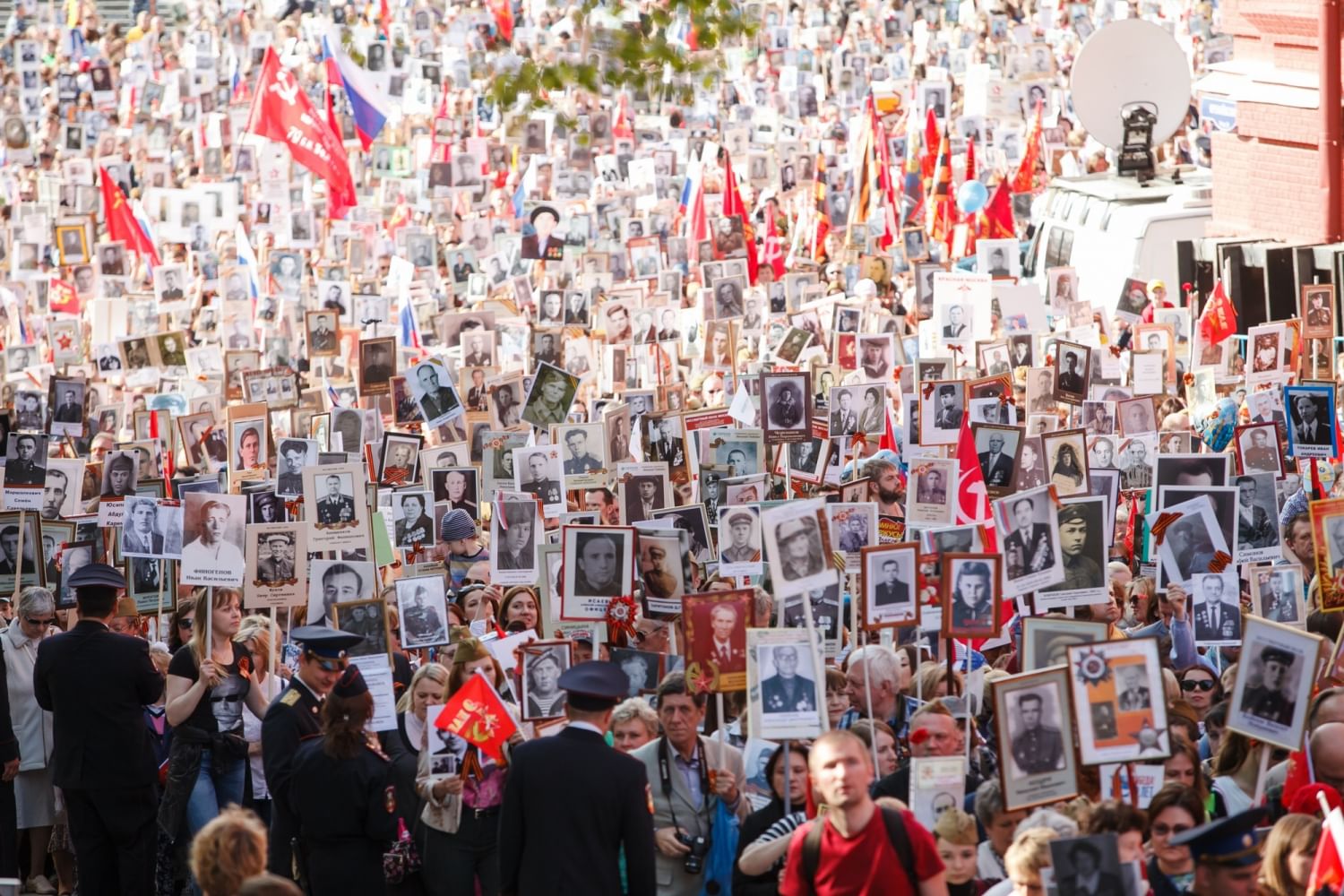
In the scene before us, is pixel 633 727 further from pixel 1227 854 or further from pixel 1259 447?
pixel 1259 447

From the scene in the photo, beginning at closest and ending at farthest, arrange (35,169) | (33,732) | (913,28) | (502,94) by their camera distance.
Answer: (33,732), (502,94), (35,169), (913,28)

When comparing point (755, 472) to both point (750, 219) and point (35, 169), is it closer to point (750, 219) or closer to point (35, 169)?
point (750, 219)

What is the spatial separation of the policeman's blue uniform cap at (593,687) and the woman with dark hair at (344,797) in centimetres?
96

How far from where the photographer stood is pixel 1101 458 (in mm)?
13656

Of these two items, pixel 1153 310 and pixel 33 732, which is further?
pixel 1153 310

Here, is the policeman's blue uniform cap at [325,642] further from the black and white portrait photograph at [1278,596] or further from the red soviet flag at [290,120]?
the red soviet flag at [290,120]

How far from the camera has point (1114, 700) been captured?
279 inches

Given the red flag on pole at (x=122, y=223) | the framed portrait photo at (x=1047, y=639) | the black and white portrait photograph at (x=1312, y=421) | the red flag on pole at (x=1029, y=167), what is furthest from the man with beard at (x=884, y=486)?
the red flag on pole at (x=122, y=223)

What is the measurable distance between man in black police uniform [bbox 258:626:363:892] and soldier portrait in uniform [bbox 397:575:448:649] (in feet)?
4.61

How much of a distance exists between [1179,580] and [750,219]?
1842 cm

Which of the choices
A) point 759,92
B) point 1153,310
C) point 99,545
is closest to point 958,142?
point 759,92

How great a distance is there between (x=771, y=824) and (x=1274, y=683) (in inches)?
68.8

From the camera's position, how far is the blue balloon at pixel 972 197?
25203 millimetres

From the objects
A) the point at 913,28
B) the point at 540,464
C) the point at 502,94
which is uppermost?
the point at 913,28
